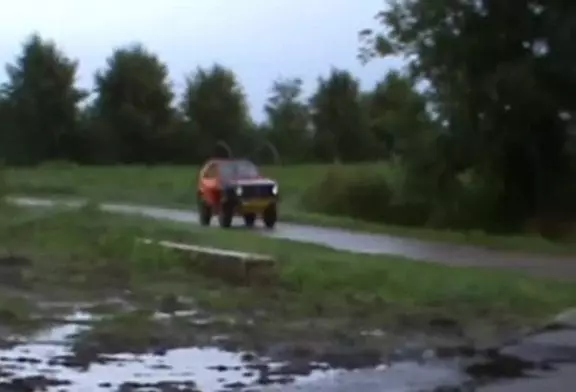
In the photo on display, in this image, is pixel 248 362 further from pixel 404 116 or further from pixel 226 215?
pixel 404 116

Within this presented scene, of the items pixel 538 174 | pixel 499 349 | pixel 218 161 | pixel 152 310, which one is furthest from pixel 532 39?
pixel 499 349

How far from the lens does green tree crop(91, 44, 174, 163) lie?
97.7 metres

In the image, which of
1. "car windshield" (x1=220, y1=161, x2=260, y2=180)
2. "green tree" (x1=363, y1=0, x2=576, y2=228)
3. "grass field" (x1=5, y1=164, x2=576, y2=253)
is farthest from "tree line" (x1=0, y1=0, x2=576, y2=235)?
"car windshield" (x1=220, y1=161, x2=260, y2=180)

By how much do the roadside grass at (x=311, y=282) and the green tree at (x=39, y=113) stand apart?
65.7 metres

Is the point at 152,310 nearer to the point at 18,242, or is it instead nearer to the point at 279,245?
the point at 279,245

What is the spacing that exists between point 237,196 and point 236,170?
183cm

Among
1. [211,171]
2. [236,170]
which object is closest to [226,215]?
[236,170]

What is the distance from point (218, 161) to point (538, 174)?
31.9ft

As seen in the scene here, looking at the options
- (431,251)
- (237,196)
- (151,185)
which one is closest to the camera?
(431,251)

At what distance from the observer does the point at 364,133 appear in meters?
97.2

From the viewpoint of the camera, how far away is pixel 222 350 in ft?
51.7

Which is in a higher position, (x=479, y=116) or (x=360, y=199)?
(x=479, y=116)

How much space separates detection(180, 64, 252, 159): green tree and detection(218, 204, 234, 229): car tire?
56.2 metres

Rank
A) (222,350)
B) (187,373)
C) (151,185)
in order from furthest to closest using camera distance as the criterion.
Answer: (151,185)
(222,350)
(187,373)
